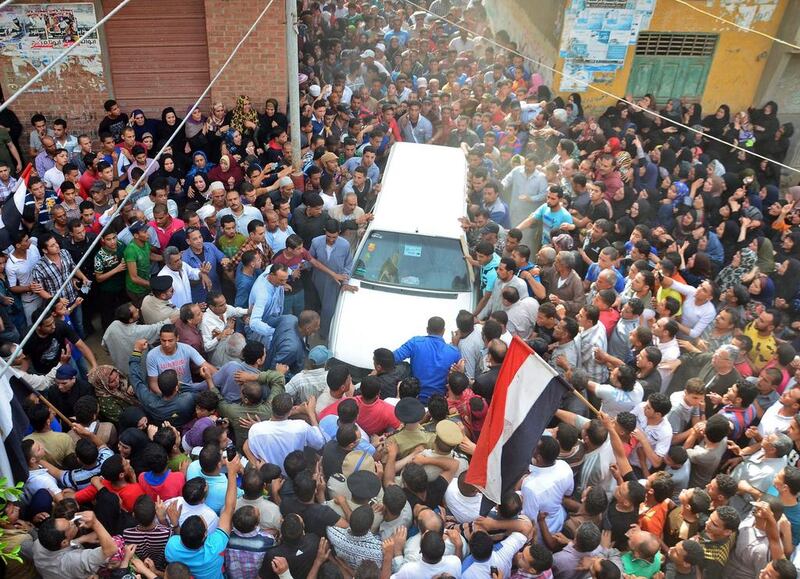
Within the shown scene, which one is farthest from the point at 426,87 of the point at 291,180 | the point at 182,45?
the point at 291,180

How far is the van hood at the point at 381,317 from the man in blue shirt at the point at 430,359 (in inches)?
28.5

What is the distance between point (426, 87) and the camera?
14.1 m

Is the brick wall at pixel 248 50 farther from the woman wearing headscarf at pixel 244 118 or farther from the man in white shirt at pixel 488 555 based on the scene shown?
the man in white shirt at pixel 488 555

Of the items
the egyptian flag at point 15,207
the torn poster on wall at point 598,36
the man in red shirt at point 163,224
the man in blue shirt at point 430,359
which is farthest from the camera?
the torn poster on wall at point 598,36

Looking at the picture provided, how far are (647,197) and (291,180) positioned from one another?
5176 mm

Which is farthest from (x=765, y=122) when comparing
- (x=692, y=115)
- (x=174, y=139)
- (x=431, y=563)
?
(x=431, y=563)

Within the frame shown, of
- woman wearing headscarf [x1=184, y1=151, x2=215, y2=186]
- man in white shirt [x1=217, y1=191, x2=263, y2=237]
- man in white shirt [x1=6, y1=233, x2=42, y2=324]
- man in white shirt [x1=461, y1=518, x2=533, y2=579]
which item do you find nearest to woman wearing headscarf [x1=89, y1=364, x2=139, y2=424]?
man in white shirt [x1=6, y1=233, x2=42, y2=324]

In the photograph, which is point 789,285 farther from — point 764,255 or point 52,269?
point 52,269

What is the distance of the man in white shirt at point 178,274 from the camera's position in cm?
674

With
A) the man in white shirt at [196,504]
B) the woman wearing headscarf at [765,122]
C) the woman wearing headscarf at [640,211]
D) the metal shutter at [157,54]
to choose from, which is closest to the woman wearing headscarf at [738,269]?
the woman wearing headscarf at [640,211]

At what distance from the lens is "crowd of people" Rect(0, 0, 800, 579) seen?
4195 millimetres

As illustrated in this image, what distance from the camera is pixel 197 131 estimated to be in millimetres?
10516

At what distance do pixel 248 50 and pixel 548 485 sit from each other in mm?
9373

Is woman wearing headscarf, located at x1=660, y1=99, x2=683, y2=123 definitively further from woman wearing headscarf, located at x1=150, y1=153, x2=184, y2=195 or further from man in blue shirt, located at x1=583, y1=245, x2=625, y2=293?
woman wearing headscarf, located at x1=150, y1=153, x2=184, y2=195
